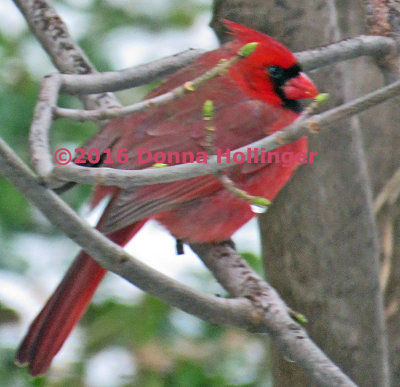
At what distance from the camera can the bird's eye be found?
2.02 metres

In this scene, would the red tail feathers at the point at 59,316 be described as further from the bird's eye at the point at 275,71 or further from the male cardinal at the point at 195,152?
the bird's eye at the point at 275,71

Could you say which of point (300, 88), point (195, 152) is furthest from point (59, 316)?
point (300, 88)

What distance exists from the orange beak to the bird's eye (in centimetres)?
3

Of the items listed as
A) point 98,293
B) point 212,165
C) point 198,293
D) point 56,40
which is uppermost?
point 212,165

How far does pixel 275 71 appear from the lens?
6.76ft

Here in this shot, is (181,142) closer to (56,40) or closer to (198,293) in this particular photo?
(56,40)

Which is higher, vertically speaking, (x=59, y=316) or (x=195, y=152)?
(x=195, y=152)

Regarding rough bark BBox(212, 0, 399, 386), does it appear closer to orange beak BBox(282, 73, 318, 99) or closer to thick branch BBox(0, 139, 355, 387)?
orange beak BBox(282, 73, 318, 99)

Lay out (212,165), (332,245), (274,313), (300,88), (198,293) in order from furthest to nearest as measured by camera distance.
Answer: (300,88) < (332,245) < (274,313) < (198,293) < (212,165)

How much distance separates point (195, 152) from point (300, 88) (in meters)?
0.30

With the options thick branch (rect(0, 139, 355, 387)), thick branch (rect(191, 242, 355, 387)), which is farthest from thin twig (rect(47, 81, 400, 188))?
thick branch (rect(191, 242, 355, 387))

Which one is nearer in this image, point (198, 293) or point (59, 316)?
point (198, 293)

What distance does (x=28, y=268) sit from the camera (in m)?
2.59

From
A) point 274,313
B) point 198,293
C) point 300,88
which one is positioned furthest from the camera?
point 300,88
